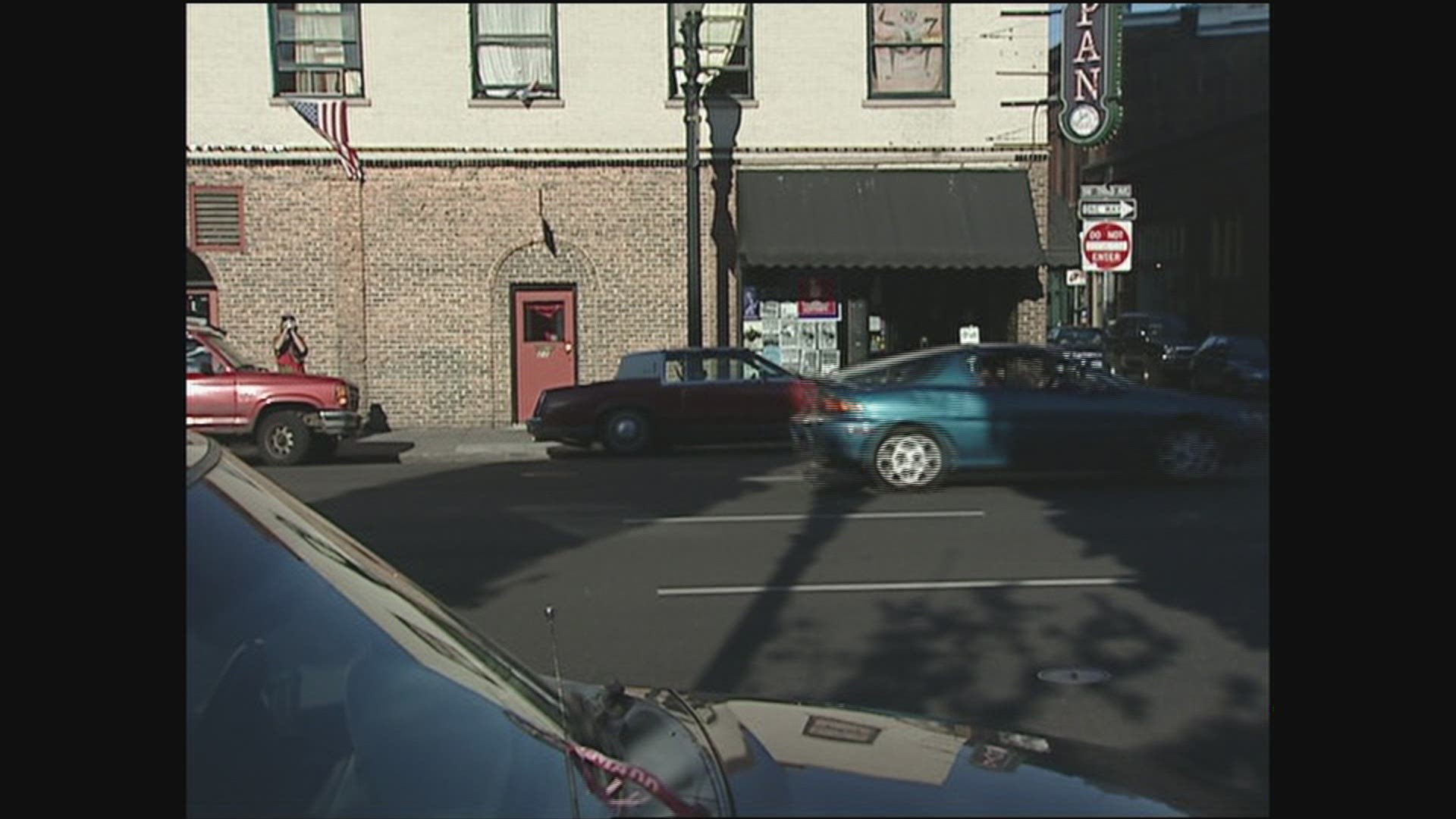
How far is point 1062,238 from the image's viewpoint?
2078 cm

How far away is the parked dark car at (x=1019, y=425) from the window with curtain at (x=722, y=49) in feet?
28.8

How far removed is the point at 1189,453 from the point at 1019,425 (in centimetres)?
172

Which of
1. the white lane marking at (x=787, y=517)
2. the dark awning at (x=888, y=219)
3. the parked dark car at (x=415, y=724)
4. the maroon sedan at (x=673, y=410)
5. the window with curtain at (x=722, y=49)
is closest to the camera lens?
the parked dark car at (x=415, y=724)

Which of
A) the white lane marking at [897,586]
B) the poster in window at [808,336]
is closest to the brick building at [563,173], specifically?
the poster in window at [808,336]

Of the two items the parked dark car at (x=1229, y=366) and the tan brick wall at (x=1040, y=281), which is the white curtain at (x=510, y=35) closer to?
→ the tan brick wall at (x=1040, y=281)

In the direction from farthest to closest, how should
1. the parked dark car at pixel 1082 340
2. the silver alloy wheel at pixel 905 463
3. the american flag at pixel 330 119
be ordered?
the parked dark car at pixel 1082 340 → the american flag at pixel 330 119 → the silver alloy wheel at pixel 905 463

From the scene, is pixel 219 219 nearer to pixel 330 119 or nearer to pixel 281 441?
pixel 330 119

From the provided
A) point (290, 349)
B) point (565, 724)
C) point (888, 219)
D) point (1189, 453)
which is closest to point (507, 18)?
point (290, 349)

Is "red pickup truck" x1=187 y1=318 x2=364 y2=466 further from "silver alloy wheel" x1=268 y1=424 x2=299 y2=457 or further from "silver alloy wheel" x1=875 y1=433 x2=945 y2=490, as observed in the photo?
"silver alloy wheel" x1=875 y1=433 x2=945 y2=490

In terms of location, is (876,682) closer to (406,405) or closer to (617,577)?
(617,577)

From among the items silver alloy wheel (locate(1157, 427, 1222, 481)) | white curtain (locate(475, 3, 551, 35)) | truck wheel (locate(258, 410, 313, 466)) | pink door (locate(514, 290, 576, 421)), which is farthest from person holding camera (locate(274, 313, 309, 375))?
silver alloy wheel (locate(1157, 427, 1222, 481))

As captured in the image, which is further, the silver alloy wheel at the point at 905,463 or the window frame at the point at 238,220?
the window frame at the point at 238,220

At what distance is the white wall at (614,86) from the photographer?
19.8 m

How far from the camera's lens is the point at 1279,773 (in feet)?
9.85
